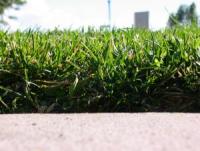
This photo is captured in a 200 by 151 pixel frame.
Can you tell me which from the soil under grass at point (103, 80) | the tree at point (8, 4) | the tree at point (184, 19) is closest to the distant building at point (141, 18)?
the tree at point (184, 19)

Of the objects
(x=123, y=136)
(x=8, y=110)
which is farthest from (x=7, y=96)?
(x=123, y=136)

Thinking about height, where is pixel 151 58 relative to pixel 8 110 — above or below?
above

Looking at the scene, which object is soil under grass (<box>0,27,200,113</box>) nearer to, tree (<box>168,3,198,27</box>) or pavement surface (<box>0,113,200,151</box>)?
pavement surface (<box>0,113,200,151</box>)

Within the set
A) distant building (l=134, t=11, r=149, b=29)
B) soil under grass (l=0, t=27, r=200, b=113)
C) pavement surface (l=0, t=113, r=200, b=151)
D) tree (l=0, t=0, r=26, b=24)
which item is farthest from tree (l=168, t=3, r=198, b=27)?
tree (l=0, t=0, r=26, b=24)

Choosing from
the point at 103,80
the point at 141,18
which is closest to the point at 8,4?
the point at 141,18

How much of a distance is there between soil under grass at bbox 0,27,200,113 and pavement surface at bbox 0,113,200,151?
1.42 feet

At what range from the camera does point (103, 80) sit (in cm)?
485

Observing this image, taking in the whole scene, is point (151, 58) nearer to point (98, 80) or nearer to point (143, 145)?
point (98, 80)

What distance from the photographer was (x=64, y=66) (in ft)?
16.4

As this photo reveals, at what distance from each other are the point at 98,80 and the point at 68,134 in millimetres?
1240

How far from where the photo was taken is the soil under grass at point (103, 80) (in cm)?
487

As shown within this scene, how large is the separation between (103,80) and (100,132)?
1.15 metres

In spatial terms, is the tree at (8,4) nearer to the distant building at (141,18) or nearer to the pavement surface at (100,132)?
the distant building at (141,18)

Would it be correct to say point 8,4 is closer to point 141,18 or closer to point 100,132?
point 141,18
